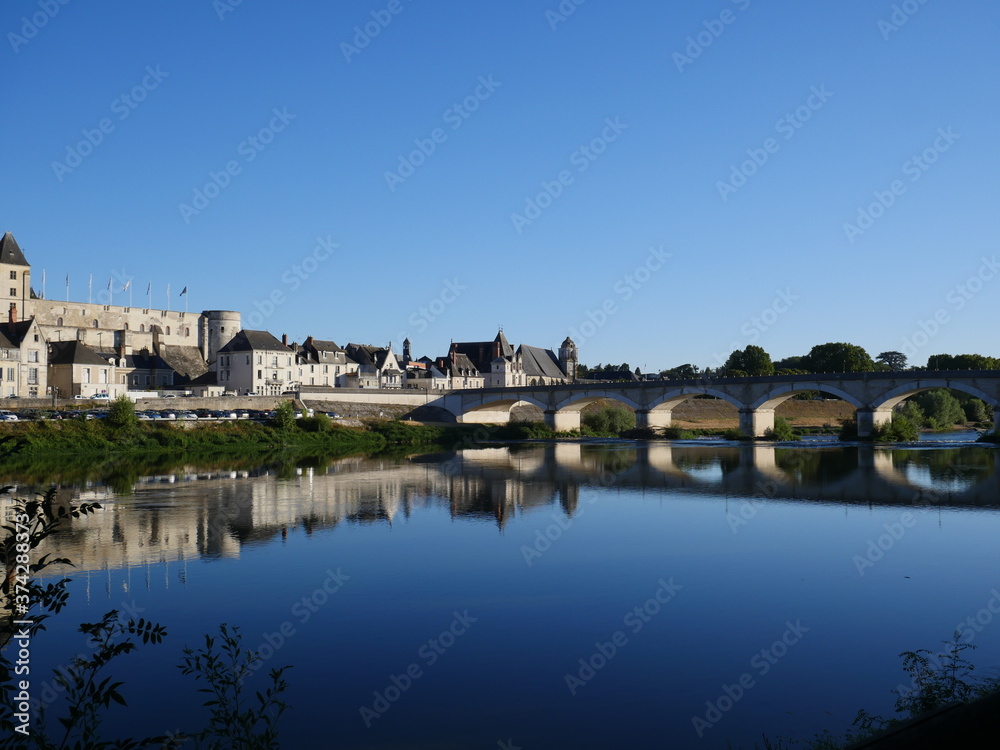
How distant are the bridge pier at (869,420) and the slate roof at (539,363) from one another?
158ft

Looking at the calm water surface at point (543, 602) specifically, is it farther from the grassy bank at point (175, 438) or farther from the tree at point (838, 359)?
the tree at point (838, 359)

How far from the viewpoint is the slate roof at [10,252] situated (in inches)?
2808

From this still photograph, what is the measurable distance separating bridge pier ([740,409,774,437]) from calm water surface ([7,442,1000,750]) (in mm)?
30710

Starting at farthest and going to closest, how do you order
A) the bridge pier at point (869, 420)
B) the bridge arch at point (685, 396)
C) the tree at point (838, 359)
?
1. the tree at point (838, 359)
2. the bridge arch at point (685, 396)
3. the bridge pier at point (869, 420)

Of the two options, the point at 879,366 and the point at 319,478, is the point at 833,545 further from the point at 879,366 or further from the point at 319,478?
the point at 879,366

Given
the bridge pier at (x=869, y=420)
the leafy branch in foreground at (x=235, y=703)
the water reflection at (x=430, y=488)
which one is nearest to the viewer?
the leafy branch in foreground at (x=235, y=703)

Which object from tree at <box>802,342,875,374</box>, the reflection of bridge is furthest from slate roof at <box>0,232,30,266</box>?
tree at <box>802,342,875,374</box>

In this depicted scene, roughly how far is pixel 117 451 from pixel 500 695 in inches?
1534

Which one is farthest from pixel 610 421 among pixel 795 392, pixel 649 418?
pixel 795 392

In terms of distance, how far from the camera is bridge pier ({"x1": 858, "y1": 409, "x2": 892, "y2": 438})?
54.6 m

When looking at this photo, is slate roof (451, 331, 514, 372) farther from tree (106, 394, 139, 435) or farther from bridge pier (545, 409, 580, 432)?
tree (106, 394, 139, 435)

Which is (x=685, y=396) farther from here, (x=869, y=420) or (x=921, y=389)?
(x=921, y=389)

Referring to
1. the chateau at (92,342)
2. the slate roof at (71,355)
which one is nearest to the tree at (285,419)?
the chateau at (92,342)

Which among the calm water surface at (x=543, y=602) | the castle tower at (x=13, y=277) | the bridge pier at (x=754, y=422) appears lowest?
the calm water surface at (x=543, y=602)
